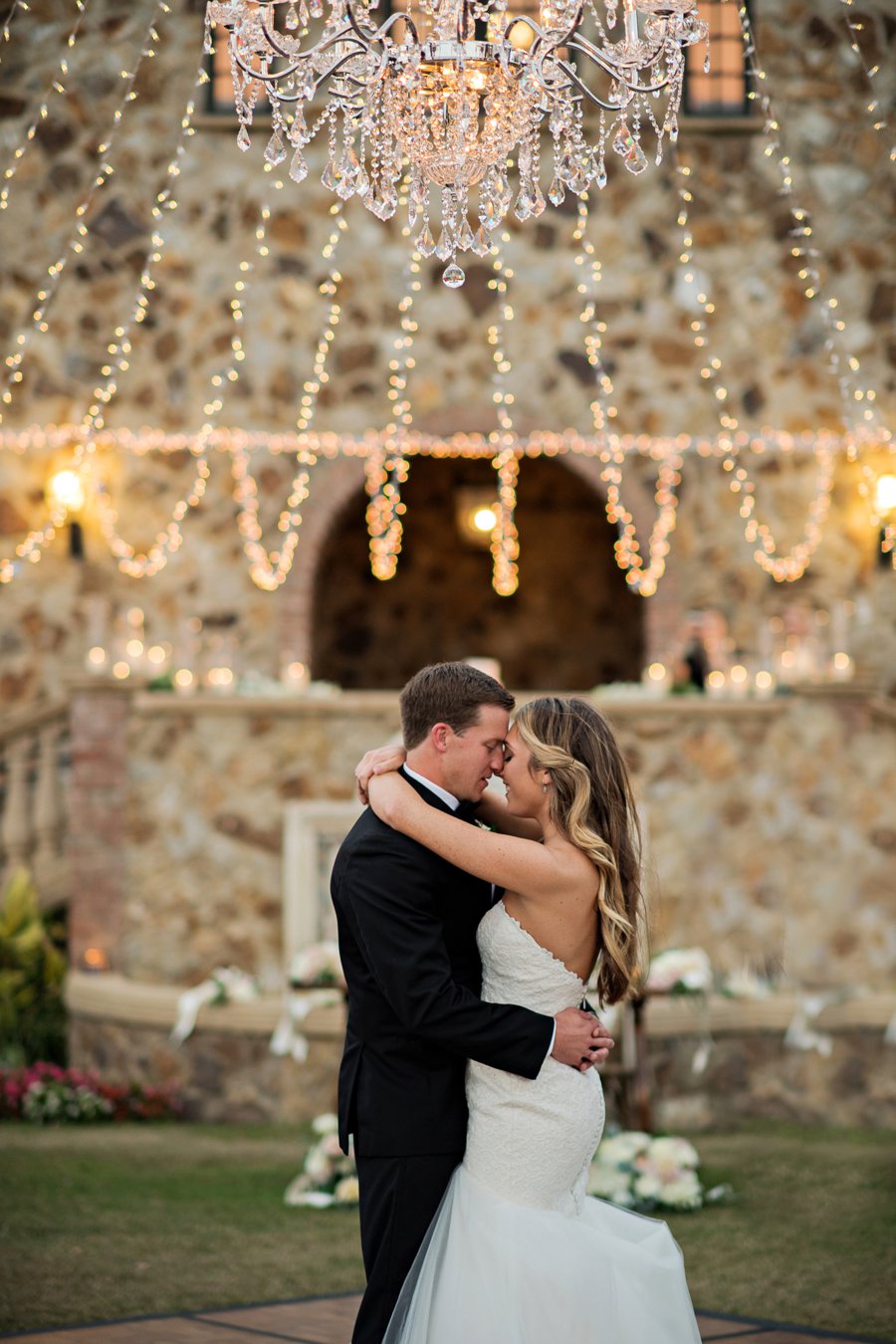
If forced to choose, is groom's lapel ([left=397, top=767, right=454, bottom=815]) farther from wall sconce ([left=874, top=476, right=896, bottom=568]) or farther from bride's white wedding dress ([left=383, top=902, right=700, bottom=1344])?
wall sconce ([left=874, top=476, right=896, bottom=568])

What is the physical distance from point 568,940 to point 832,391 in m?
9.58

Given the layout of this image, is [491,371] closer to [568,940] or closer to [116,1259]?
[116,1259]

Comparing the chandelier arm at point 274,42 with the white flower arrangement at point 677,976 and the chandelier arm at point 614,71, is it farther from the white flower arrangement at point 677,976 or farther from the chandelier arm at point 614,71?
the white flower arrangement at point 677,976

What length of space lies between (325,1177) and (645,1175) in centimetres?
140

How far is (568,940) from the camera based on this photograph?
413cm

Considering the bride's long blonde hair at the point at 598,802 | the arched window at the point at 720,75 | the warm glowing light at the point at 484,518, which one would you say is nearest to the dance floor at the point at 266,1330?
the bride's long blonde hair at the point at 598,802

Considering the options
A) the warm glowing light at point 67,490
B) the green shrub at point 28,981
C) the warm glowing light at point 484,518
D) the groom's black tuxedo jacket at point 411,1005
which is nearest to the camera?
the groom's black tuxedo jacket at point 411,1005

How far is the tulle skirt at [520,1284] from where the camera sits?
4.00m

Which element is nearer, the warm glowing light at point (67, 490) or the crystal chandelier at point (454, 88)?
the crystal chandelier at point (454, 88)

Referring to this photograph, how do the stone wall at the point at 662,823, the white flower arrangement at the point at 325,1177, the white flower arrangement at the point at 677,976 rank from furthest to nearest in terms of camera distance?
the stone wall at the point at 662,823
the white flower arrangement at the point at 677,976
the white flower arrangement at the point at 325,1177

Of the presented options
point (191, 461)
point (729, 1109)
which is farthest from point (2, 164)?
point (729, 1109)

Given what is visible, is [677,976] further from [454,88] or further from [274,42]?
[274,42]

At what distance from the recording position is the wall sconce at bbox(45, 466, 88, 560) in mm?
12719

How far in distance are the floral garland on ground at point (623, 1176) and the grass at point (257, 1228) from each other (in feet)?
0.32
